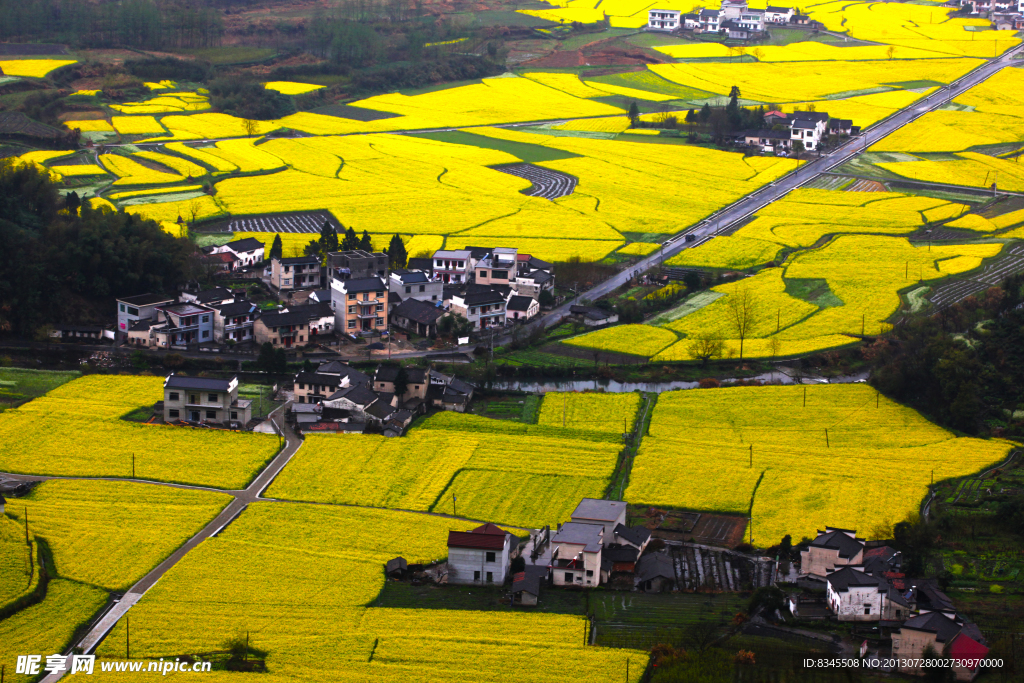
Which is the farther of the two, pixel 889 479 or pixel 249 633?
pixel 889 479

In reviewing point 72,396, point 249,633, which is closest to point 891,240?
point 72,396

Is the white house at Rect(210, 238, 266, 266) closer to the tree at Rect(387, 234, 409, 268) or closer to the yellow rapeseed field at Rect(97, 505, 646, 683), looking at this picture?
the tree at Rect(387, 234, 409, 268)

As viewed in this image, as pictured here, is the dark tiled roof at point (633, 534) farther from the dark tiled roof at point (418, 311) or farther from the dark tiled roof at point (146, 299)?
the dark tiled roof at point (146, 299)

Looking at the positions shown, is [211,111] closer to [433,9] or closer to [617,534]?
[433,9]

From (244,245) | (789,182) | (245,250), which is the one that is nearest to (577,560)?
(245,250)

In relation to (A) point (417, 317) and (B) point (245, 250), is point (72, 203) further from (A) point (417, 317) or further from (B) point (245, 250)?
(A) point (417, 317)
